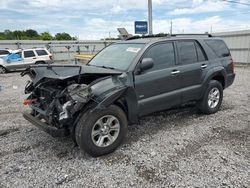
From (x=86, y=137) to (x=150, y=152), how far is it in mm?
1073

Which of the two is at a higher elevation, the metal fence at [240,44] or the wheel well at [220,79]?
the metal fence at [240,44]

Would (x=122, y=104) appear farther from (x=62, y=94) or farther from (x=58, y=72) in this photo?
(x=58, y=72)

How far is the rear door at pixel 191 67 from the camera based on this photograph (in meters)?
4.48

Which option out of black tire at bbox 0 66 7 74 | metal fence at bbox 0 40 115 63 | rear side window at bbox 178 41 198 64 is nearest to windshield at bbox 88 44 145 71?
rear side window at bbox 178 41 198 64

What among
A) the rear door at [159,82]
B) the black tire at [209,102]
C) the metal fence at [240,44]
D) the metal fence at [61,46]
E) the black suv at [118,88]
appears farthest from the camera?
the metal fence at [61,46]

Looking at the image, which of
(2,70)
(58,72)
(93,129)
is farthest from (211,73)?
(2,70)

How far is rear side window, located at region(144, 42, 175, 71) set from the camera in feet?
13.2

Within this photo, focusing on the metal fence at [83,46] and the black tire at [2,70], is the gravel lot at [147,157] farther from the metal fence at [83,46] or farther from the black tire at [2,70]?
the metal fence at [83,46]

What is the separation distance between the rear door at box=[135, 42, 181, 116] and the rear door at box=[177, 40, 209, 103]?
0.64 ft

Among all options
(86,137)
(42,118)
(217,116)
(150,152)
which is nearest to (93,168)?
(86,137)

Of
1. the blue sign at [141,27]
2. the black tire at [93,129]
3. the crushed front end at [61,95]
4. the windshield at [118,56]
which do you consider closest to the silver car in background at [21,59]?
the blue sign at [141,27]

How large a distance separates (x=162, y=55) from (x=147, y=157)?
75.8 inches

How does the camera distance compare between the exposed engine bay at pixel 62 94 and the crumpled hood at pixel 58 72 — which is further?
the crumpled hood at pixel 58 72

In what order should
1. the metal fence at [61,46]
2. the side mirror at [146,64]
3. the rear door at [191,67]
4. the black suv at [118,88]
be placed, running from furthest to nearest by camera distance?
the metal fence at [61,46] < the rear door at [191,67] < the side mirror at [146,64] < the black suv at [118,88]
